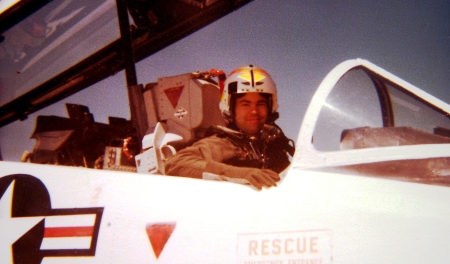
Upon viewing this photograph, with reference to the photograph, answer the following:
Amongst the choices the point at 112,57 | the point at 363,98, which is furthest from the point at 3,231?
the point at 112,57

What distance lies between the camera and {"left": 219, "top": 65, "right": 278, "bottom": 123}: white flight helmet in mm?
2871

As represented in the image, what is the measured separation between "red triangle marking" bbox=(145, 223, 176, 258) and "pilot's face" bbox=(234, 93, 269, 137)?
157 centimetres

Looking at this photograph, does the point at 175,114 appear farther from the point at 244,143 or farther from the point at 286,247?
the point at 286,247

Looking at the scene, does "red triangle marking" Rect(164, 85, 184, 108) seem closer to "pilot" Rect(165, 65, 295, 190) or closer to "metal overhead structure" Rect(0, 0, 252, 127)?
"pilot" Rect(165, 65, 295, 190)

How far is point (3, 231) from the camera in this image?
1742 mm

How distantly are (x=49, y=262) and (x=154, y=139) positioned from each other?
143 centimetres

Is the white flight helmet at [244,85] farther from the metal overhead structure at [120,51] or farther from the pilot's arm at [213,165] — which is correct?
the metal overhead structure at [120,51]

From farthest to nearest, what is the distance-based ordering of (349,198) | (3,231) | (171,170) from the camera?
(171,170) < (3,231) < (349,198)

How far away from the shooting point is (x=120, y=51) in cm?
411

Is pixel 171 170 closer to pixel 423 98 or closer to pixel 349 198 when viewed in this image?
pixel 349 198

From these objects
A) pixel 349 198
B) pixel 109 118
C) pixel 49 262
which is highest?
pixel 109 118

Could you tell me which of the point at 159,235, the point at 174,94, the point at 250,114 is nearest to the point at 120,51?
the point at 174,94

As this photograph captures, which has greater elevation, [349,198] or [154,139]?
[154,139]

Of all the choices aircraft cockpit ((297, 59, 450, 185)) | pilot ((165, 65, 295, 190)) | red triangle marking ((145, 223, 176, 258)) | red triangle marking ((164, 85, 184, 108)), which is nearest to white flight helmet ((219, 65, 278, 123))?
pilot ((165, 65, 295, 190))
